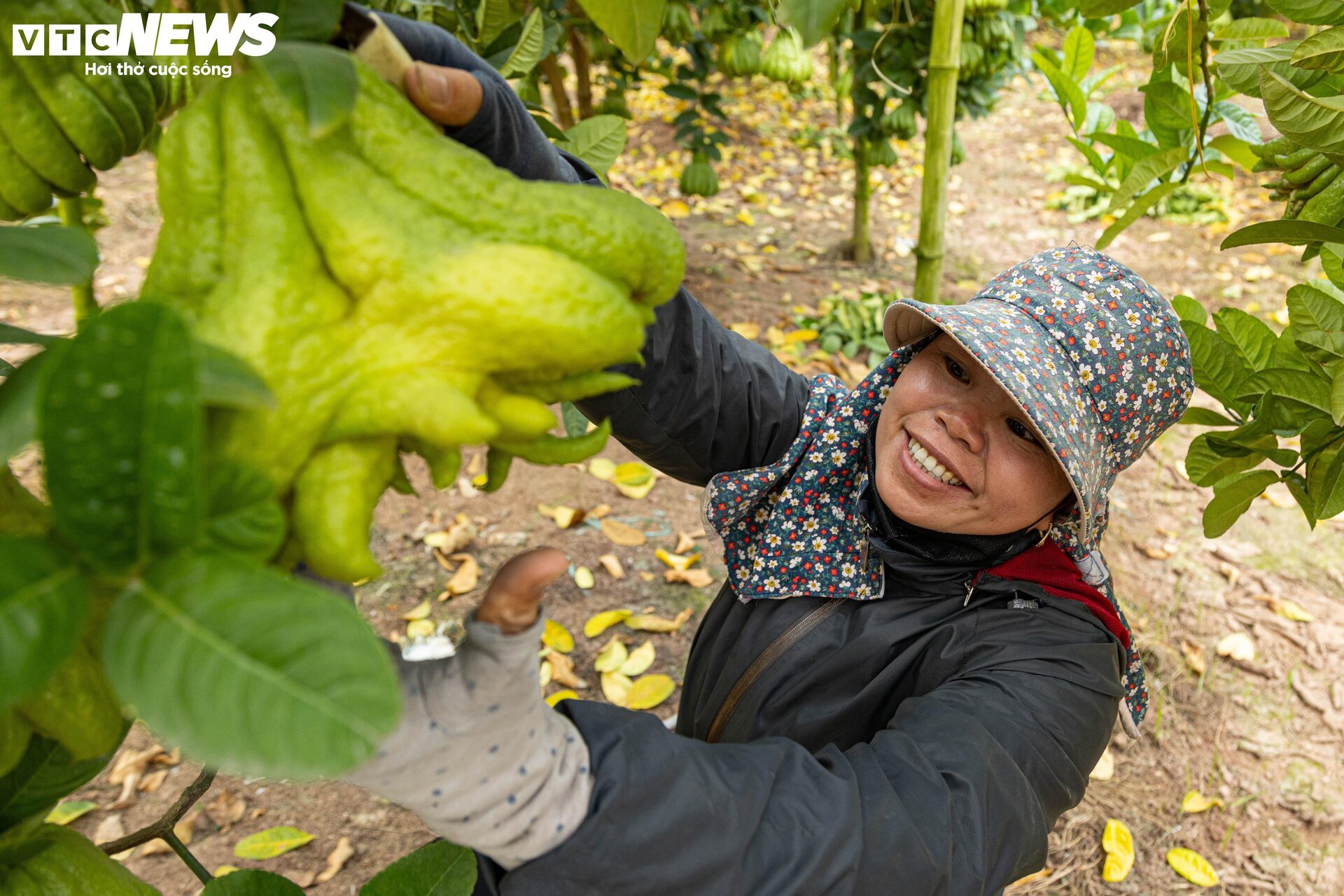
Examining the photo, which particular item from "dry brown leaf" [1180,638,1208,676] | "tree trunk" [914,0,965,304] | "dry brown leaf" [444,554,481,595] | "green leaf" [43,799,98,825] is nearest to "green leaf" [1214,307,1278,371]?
"tree trunk" [914,0,965,304]

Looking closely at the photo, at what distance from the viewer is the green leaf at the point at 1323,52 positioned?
90 cm

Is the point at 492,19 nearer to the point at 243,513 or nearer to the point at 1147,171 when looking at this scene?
the point at 243,513

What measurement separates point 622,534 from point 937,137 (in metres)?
1.53

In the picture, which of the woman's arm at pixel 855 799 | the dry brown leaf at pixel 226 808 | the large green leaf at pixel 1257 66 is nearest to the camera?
the woman's arm at pixel 855 799

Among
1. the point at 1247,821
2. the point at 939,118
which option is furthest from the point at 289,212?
the point at 1247,821

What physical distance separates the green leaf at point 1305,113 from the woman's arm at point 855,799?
69cm

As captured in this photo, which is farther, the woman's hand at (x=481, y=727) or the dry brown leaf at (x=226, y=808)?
the dry brown leaf at (x=226, y=808)

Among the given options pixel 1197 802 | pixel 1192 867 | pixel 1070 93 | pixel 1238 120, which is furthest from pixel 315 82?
pixel 1197 802

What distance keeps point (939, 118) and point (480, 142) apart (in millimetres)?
1583

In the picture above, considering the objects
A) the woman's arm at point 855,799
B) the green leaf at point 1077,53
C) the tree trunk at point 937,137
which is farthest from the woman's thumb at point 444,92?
the green leaf at point 1077,53

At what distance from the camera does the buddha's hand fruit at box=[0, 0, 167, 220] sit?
564mm

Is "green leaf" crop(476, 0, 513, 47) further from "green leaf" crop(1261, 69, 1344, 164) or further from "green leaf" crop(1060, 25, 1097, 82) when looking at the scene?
"green leaf" crop(1060, 25, 1097, 82)

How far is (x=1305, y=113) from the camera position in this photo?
889mm

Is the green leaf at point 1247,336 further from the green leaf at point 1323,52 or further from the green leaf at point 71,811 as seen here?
the green leaf at point 71,811
